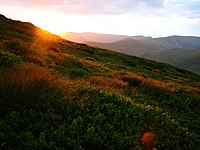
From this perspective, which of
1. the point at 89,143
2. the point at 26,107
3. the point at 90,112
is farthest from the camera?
the point at 90,112

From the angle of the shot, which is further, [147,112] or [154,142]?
[147,112]

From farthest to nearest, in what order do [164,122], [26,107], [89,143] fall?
[164,122] < [26,107] < [89,143]

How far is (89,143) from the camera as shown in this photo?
17.5 feet

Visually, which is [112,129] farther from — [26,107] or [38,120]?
[26,107]

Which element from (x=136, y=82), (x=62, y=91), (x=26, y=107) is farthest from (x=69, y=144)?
(x=136, y=82)

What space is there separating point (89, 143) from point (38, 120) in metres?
A: 1.39

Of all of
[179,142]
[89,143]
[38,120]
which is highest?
[38,120]

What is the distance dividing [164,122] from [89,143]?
11.0 feet

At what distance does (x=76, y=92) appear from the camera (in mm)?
7648

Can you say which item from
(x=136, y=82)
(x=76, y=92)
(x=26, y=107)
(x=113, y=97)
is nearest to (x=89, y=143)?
(x=26, y=107)

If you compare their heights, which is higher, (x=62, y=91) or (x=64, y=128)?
(x=62, y=91)

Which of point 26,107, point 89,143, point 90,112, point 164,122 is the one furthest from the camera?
point 164,122

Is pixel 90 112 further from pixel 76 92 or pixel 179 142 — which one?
pixel 179 142

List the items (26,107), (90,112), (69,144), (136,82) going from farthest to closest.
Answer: (136,82) < (90,112) < (26,107) < (69,144)
